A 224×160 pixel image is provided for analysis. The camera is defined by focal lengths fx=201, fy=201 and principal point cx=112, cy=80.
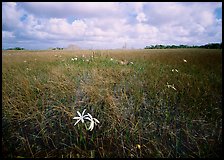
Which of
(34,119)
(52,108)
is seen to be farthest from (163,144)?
(34,119)

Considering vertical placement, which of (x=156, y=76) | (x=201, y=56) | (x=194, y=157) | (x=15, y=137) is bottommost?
(x=194, y=157)

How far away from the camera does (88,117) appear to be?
1514 mm

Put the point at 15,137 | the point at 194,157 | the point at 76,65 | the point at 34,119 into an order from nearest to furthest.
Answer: the point at 194,157 → the point at 15,137 → the point at 34,119 → the point at 76,65

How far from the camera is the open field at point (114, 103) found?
1.49 m

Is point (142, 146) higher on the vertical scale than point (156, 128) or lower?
lower

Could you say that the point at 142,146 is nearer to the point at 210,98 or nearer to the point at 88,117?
the point at 88,117

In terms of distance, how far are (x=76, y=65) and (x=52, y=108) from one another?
1.41 ft

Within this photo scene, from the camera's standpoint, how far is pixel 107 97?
1726 millimetres

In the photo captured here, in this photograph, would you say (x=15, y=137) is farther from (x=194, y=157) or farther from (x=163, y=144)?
(x=194, y=157)

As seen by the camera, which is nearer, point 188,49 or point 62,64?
point 188,49

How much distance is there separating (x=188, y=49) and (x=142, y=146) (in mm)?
879

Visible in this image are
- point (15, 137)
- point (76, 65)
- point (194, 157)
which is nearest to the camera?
point (194, 157)

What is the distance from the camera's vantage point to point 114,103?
1.71 m

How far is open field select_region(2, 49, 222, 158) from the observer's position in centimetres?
149
